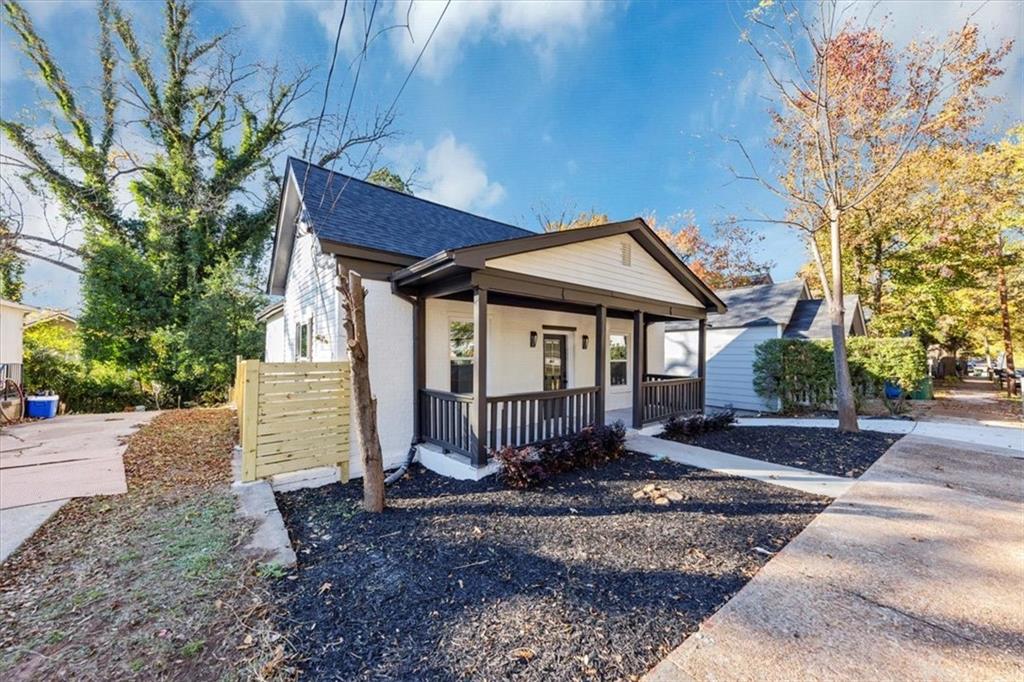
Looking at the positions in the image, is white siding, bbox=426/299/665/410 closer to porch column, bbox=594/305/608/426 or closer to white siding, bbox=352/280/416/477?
white siding, bbox=352/280/416/477

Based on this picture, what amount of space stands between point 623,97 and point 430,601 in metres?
11.5

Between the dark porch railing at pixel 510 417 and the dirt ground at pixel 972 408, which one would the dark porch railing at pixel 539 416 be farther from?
the dirt ground at pixel 972 408

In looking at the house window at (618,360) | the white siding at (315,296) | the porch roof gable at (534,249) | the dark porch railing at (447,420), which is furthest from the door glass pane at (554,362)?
the white siding at (315,296)

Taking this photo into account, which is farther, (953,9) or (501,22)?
(953,9)

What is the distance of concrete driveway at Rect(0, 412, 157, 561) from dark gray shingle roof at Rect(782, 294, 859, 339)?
16309 millimetres

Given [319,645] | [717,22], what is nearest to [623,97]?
[717,22]

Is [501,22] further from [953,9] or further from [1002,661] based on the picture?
[953,9]

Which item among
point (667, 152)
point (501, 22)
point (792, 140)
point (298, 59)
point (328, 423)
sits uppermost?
point (667, 152)

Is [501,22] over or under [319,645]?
over

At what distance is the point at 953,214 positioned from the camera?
47.4 ft

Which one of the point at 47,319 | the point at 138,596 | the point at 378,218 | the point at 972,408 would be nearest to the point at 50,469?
the point at 138,596

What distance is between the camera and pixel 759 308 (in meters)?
13.8

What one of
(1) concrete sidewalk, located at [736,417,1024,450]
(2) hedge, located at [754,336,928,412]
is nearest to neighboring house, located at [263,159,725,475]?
(1) concrete sidewalk, located at [736,417,1024,450]

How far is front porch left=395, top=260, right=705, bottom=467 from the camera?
5707 millimetres
